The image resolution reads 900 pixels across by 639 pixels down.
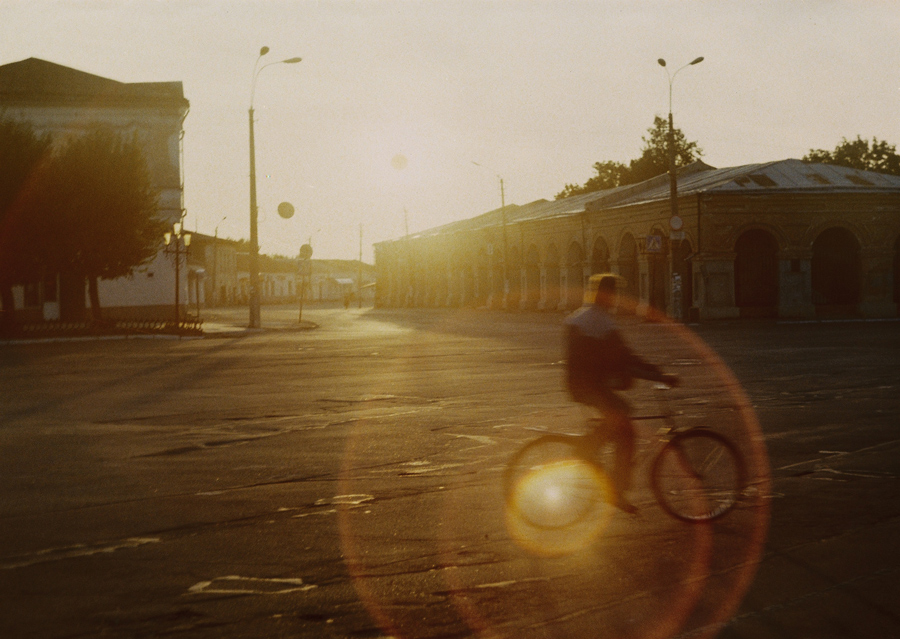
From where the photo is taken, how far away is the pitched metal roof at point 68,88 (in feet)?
163

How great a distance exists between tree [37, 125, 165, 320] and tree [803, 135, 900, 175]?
218 ft

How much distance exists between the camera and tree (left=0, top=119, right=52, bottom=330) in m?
34.9

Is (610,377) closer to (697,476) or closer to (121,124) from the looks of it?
(697,476)

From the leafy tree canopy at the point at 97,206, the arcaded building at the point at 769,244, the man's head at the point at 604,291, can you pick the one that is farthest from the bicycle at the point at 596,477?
the arcaded building at the point at 769,244

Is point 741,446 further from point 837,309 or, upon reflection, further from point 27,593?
point 837,309

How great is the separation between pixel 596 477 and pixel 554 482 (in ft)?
1.00

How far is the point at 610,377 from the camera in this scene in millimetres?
6977

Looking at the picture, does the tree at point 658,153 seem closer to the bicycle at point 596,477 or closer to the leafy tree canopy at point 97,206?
the leafy tree canopy at point 97,206

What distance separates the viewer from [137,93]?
51688 millimetres

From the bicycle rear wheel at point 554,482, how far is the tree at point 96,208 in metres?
32.1

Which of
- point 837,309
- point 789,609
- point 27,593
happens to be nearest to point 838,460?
point 789,609

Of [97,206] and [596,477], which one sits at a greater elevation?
[97,206]

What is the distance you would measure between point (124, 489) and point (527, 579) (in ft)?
13.0

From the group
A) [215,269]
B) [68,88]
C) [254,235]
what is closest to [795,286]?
[254,235]
